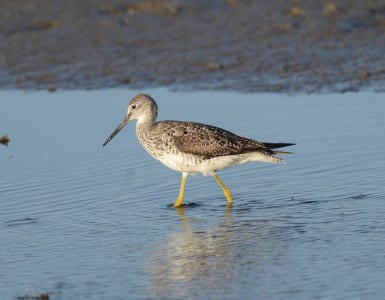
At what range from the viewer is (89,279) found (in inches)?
295

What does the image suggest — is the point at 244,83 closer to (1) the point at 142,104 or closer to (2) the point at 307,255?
(1) the point at 142,104

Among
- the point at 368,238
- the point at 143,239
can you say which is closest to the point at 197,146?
the point at 143,239

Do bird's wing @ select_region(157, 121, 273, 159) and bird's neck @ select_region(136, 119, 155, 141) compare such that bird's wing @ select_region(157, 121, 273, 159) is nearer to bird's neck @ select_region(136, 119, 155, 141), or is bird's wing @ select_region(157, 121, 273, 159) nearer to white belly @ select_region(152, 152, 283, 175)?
white belly @ select_region(152, 152, 283, 175)

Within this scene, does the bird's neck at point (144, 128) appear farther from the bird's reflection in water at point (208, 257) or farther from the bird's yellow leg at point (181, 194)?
the bird's reflection in water at point (208, 257)

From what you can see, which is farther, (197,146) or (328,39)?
(328,39)

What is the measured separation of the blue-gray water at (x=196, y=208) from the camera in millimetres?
7406

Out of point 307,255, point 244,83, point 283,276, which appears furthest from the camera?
point 244,83

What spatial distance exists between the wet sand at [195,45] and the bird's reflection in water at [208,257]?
5.89 metres

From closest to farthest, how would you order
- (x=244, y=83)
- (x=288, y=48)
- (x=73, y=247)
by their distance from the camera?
(x=73, y=247), (x=244, y=83), (x=288, y=48)

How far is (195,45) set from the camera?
16.8 metres

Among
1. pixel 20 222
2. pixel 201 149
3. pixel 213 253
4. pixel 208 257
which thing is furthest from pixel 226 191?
pixel 20 222

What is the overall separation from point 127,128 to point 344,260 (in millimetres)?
6014

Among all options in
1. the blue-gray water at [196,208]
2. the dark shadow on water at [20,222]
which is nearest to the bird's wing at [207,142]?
the blue-gray water at [196,208]

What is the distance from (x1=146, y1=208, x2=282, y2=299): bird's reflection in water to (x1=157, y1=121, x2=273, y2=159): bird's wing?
0.83 meters
